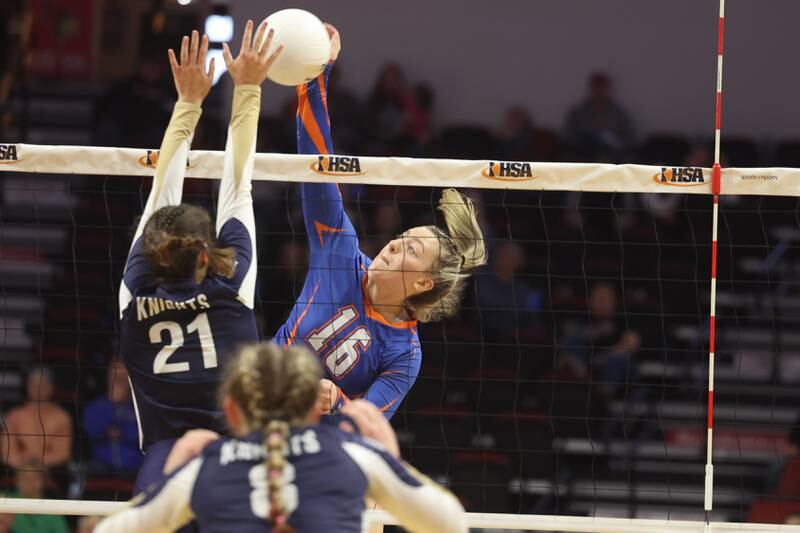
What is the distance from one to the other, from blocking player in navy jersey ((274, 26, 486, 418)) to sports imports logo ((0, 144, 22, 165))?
1151 millimetres

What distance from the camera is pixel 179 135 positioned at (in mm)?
4418

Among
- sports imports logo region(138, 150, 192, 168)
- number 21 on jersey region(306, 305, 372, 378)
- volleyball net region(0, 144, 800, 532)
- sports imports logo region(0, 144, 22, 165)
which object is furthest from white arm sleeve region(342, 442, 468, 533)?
volleyball net region(0, 144, 800, 532)

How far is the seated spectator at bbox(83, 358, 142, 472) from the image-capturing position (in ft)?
30.0

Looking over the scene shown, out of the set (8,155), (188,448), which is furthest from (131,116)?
(188,448)

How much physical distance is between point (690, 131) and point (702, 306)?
261 cm

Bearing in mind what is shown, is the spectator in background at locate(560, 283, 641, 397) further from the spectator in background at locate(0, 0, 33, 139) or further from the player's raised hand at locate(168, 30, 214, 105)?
the spectator in background at locate(0, 0, 33, 139)

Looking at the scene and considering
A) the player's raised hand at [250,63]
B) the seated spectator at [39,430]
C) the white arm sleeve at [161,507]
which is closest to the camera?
the white arm sleeve at [161,507]

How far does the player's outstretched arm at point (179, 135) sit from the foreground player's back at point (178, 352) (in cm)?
22

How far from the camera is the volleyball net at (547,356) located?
9.14 m

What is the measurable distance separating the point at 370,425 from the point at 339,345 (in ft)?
6.22

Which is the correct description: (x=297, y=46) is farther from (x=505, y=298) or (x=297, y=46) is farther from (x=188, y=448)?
(x=505, y=298)

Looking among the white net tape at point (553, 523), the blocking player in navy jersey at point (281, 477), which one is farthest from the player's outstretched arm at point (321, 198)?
the blocking player in navy jersey at point (281, 477)

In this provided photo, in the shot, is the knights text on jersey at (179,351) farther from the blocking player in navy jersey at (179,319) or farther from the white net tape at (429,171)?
the white net tape at (429,171)

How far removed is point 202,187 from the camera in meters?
Answer: 11.5
